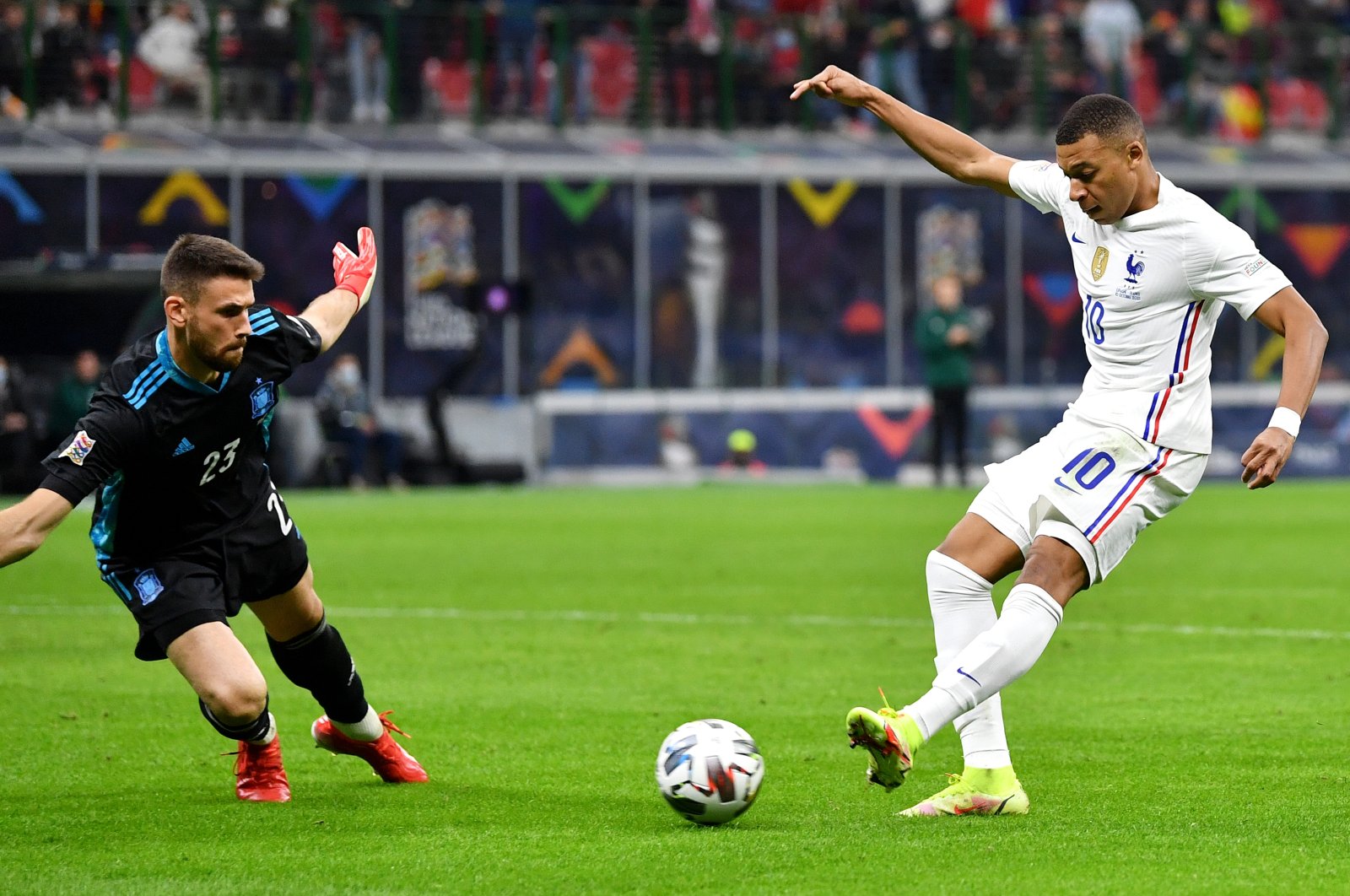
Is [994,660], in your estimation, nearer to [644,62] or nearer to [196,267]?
[196,267]

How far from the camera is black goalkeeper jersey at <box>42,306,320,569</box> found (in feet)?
18.8

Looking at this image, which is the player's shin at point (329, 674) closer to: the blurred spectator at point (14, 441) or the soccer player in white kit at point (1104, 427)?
the soccer player in white kit at point (1104, 427)

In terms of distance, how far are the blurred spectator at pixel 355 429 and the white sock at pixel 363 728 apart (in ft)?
59.2

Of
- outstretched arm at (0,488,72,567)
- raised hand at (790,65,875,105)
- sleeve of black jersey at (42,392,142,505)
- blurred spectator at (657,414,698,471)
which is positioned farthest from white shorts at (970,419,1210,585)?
blurred spectator at (657,414,698,471)

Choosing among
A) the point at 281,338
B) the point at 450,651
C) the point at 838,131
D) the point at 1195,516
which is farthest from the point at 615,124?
the point at 281,338

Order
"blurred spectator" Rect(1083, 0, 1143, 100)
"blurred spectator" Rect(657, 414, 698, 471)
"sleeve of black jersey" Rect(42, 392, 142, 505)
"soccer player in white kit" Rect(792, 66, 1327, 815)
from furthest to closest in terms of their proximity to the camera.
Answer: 1. "blurred spectator" Rect(1083, 0, 1143, 100)
2. "blurred spectator" Rect(657, 414, 698, 471)
3. "soccer player in white kit" Rect(792, 66, 1327, 815)
4. "sleeve of black jersey" Rect(42, 392, 142, 505)

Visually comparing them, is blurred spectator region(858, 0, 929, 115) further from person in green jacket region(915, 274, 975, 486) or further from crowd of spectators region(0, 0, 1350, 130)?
person in green jacket region(915, 274, 975, 486)

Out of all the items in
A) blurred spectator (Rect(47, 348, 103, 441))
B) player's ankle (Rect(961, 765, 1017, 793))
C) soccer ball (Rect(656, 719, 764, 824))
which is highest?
soccer ball (Rect(656, 719, 764, 824))

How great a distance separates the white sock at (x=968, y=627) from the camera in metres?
5.81

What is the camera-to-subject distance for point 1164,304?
5738 millimetres

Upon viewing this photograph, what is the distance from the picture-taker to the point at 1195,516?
19.3m

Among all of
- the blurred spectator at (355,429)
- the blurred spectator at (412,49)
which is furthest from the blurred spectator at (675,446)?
the blurred spectator at (412,49)

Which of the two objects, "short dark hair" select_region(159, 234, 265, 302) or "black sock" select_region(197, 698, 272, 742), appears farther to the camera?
"black sock" select_region(197, 698, 272, 742)

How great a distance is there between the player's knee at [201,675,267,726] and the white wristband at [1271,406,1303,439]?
9.63 feet
